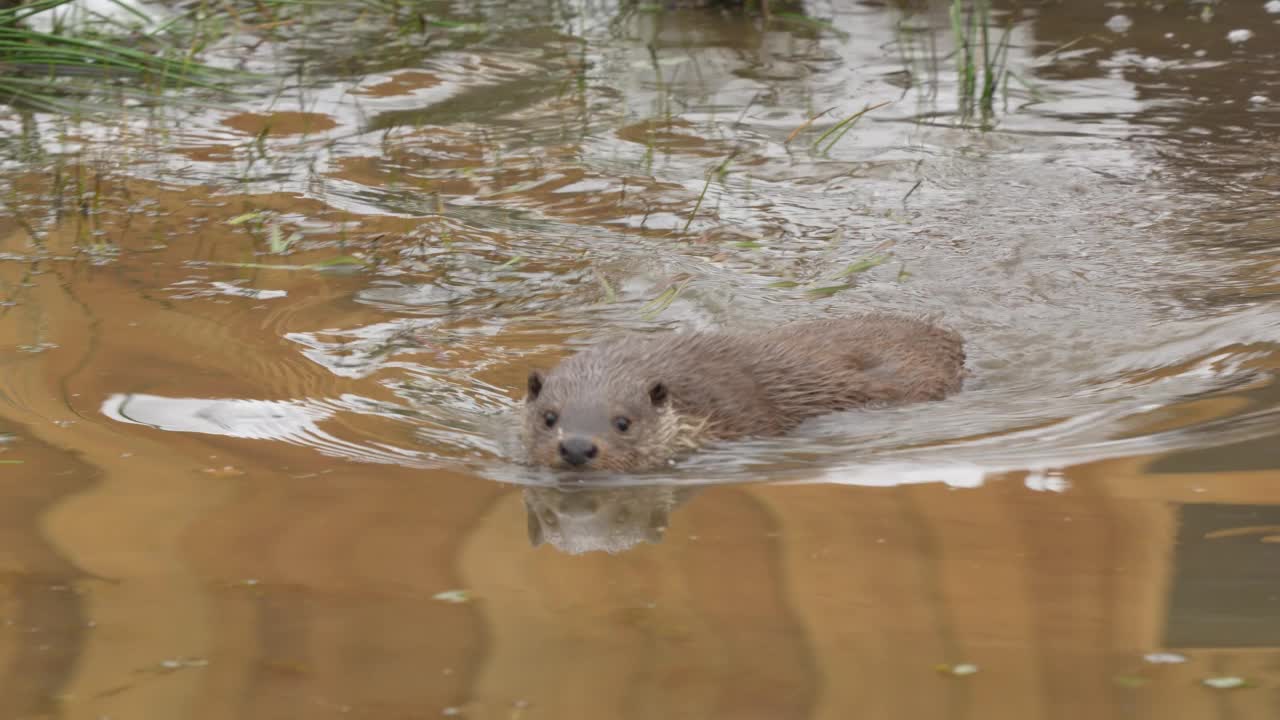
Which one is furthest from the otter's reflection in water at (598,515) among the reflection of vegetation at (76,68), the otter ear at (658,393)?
the reflection of vegetation at (76,68)

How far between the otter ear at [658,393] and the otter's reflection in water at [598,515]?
339 mm

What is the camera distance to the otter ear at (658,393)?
13.8 ft

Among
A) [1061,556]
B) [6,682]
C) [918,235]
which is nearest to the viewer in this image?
[6,682]

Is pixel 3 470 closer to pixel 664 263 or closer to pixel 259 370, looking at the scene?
pixel 259 370

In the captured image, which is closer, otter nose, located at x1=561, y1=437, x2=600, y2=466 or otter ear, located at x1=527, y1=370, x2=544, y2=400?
otter nose, located at x1=561, y1=437, x2=600, y2=466

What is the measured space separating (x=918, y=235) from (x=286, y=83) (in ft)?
12.8

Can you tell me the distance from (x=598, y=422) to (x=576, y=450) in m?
0.14

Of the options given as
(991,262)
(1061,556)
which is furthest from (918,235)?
(1061,556)

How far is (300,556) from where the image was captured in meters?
3.17

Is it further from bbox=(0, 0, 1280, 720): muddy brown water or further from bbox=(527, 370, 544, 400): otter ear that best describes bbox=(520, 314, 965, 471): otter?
bbox=(0, 0, 1280, 720): muddy brown water

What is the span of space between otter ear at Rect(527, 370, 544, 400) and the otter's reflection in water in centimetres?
42

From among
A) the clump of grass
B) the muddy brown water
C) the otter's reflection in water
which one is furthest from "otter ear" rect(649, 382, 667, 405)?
the clump of grass

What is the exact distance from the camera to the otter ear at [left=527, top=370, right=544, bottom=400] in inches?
168

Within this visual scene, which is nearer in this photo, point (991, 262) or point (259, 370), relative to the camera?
point (259, 370)
